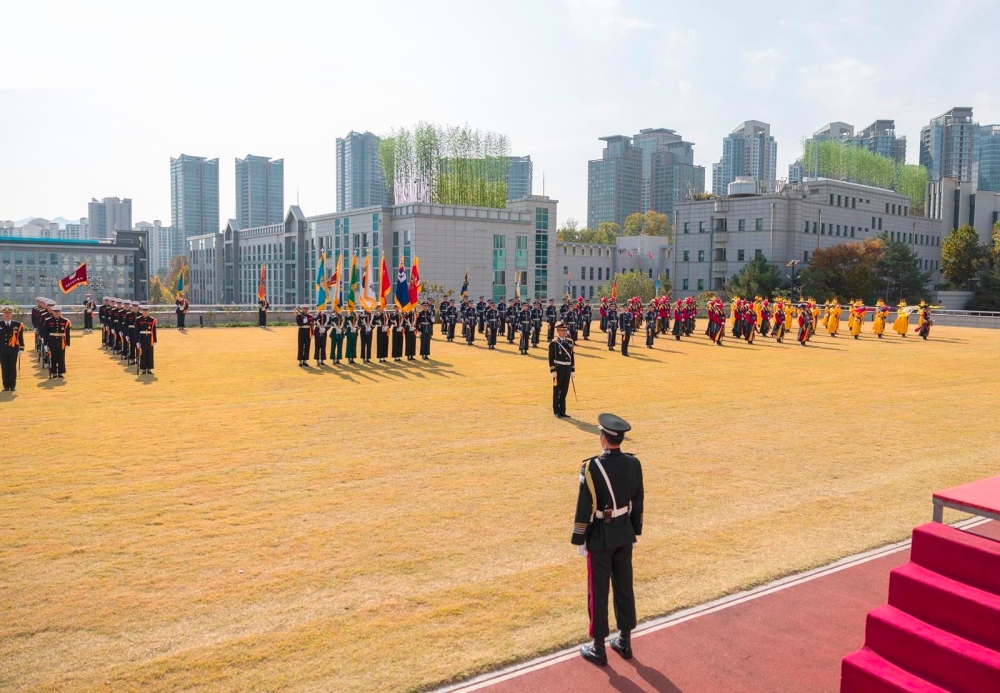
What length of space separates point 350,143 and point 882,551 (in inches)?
7800

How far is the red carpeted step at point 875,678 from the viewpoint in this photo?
188 inches

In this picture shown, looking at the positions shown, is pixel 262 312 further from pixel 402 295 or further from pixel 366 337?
pixel 366 337

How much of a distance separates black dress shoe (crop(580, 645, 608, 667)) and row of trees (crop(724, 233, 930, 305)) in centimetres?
6584

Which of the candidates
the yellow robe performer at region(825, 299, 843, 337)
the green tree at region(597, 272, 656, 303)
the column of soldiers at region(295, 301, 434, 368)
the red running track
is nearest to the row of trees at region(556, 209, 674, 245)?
the green tree at region(597, 272, 656, 303)

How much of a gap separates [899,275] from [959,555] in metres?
76.1

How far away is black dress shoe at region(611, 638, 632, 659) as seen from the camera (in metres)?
5.57

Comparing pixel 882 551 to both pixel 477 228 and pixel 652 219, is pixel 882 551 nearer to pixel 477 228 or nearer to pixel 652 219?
pixel 477 228

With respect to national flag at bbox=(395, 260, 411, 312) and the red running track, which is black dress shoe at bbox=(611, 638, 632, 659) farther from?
national flag at bbox=(395, 260, 411, 312)

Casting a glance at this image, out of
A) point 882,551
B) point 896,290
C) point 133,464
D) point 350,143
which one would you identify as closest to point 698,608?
point 882,551

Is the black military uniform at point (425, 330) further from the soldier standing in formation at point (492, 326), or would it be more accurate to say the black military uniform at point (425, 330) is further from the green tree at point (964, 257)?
the green tree at point (964, 257)

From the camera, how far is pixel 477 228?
6975 centimetres

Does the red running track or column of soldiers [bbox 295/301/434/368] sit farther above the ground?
column of soldiers [bbox 295/301/434/368]

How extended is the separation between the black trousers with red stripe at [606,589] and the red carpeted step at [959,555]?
2181mm

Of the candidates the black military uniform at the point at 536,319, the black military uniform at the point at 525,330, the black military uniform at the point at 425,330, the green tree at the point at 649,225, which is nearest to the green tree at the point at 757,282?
the black military uniform at the point at 536,319
